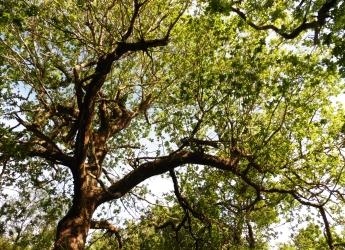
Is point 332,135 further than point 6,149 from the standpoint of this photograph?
Yes

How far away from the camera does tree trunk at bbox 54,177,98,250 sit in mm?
12719

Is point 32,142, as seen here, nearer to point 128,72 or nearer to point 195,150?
point 195,150

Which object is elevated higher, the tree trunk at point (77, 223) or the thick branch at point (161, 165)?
the thick branch at point (161, 165)

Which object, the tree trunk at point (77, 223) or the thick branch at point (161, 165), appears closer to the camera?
the tree trunk at point (77, 223)

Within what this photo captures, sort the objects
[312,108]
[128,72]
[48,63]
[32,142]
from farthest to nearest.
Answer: [128,72] → [48,63] → [312,108] → [32,142]

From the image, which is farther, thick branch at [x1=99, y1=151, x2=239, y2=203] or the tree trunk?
thick branch at [x1=99, y1=151, x2=239, y2=203]

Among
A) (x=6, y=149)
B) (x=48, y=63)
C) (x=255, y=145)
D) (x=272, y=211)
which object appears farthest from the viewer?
(x=272, y=211)

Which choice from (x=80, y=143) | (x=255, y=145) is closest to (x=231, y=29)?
(x=255, y=145)

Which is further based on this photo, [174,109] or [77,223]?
[174,109]

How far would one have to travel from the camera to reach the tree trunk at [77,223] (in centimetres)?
1272

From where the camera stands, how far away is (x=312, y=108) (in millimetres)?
15555

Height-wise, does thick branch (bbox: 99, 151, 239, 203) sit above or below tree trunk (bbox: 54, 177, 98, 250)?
above

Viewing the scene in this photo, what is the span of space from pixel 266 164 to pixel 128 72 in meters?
9.47

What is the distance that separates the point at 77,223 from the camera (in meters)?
13.4
